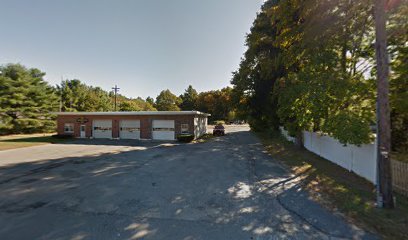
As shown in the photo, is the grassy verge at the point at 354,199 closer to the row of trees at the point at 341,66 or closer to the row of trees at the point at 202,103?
the row of trees at the point at 341,66

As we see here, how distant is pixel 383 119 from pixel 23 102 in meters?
40.7

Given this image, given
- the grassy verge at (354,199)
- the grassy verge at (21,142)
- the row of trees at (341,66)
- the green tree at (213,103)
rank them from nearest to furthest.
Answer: the grassy verge at (354,199) < the row of trees at (341,66) < the grassy verge at (21,142) < the green tree at (213,103)

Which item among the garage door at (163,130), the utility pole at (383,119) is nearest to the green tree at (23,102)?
the garage door at (163,130)

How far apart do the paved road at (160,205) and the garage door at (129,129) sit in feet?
44.1

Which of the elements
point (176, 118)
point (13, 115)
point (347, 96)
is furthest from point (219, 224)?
point (13, 115)

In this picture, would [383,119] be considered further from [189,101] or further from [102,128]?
[189,101]

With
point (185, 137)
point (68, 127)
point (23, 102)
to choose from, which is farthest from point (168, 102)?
point (185, 137)

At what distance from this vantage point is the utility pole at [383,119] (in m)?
5.35

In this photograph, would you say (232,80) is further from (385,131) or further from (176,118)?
(385,131)

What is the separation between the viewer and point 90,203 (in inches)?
227

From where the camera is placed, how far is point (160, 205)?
564 cm

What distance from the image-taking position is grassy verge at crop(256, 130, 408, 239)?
4422 mm

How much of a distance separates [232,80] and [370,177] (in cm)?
2041

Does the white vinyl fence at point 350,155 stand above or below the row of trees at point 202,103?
below
